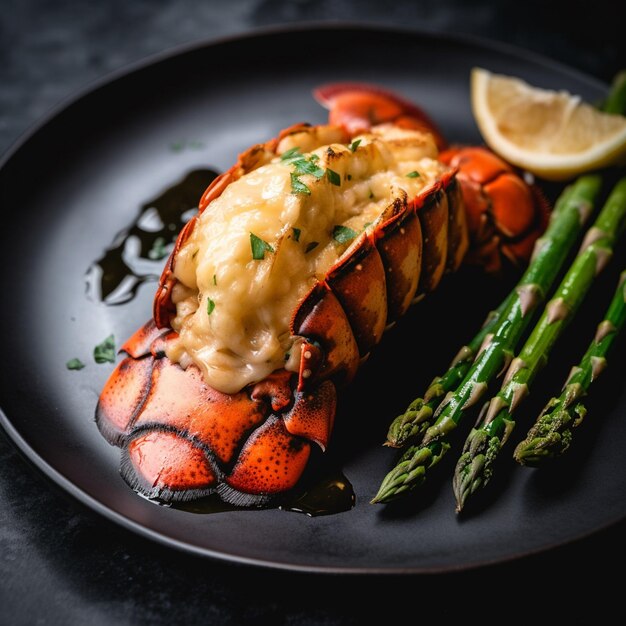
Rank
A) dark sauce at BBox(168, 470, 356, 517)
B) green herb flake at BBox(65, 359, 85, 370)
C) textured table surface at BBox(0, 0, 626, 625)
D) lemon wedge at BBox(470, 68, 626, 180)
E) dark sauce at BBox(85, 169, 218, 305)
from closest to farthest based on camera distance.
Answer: textured table surface at BBox(0, 0, 626, 625), dark sauce at BBox(168, 470, 356, 517), green herb flake at BBox(65, 359, 85, 370), dark sauce at BBox(85, 169, 218, 305), lemon wedge at BBox(470, 68, 626, 180)

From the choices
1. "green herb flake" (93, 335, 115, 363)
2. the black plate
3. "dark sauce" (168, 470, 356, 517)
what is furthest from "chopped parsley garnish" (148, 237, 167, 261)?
"dark sauce" (168, 470, 356, 517)

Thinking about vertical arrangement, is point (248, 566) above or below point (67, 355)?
below

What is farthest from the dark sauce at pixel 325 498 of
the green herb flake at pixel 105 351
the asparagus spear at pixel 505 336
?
the green herb flake at pixel 105 351

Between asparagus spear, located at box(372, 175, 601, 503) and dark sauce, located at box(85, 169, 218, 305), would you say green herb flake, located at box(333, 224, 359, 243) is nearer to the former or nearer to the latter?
asparagus spear, located at box(372, 175, 601, 503)

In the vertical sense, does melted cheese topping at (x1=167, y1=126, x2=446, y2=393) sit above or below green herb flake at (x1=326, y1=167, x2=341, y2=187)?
below

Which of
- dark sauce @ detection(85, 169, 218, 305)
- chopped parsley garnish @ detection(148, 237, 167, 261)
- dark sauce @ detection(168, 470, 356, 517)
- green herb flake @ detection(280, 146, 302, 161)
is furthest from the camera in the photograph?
chopped parsley garnish @ detection(148, 237, 167, 261)

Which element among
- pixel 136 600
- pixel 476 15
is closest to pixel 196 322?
pixel 136 600

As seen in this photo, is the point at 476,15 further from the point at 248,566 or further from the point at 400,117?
the point at 248,566
